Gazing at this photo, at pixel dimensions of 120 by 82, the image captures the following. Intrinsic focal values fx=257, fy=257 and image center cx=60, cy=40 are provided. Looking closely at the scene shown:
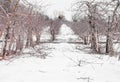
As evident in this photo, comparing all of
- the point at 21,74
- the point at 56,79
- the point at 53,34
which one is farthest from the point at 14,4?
the point at 53,34

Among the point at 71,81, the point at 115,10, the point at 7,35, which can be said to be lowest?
the point at 71,81

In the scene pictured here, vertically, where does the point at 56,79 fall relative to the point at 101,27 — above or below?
below

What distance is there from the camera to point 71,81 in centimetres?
693

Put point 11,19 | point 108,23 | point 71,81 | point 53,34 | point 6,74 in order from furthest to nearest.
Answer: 1. point 53,34
2. point 108,23
3. point 11,19
4. point 6,74
5. point 71,81

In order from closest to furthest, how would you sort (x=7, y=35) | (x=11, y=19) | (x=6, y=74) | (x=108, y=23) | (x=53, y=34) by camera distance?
1. (x=6, y=74)
2. (x=11, y=19)
3. (x=7, y=35)
4. (x=108, y=23)
5. (x=53, y=34)

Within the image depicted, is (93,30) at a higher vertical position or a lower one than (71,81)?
higher

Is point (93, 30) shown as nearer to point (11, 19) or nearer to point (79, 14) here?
point (79, 14)

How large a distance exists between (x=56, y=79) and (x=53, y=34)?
31013mm

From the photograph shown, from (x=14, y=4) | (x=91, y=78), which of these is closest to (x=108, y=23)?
(x=14, y=4)

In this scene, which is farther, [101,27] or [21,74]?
[101,27]

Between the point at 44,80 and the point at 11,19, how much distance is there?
4461 millimetres

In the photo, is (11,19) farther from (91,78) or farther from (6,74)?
(91,78)

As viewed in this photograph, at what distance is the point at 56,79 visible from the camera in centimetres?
716

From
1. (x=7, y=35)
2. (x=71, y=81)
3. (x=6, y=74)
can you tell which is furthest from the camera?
(x=7, y=35)
